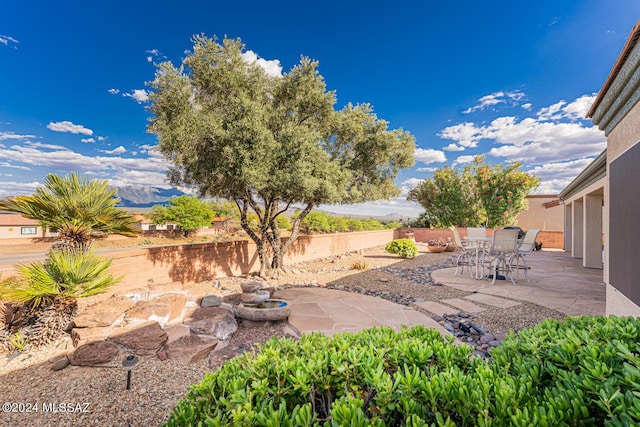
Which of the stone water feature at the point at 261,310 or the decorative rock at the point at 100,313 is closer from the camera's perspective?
the decorative rock at the point at 100,313

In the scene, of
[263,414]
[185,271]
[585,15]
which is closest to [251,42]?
[185,271]

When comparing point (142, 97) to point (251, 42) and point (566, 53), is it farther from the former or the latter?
point (566, 53)

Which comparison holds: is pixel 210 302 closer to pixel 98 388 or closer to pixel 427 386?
pixel 98 388

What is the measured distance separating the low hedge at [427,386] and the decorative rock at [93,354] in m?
2.29

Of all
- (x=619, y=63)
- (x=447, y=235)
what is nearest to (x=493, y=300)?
(x=619, y=63)

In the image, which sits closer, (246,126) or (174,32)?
(246,126)

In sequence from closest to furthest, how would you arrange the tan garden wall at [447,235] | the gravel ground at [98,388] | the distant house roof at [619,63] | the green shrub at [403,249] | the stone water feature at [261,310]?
the gravel ground at [98,388], the distant house roof at [619,63], the stone water feature at [261,310], the green shrub at [403,249], the tan garden wall at [447,235]

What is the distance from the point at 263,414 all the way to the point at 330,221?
1796 cm

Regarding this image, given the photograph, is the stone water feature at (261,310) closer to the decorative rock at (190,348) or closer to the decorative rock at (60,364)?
the decorative rock at (190,348)

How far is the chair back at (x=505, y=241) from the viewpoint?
6.95m

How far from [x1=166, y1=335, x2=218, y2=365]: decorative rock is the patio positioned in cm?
538

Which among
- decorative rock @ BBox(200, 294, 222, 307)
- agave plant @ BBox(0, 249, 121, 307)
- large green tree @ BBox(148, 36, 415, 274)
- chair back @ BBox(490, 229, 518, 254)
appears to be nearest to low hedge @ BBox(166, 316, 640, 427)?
agave plant @ BBox(0, 249, 121, 307)

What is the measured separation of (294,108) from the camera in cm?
734

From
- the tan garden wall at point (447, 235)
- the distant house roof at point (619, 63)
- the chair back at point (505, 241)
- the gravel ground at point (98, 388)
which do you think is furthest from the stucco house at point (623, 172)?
the tan garden wall at point (447, 235)
